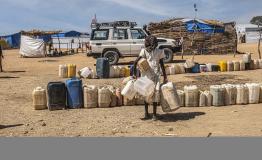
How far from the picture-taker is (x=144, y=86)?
10227mm

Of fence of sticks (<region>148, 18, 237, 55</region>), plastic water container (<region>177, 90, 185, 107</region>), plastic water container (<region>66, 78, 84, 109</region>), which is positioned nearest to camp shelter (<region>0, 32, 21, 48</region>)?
fence of sticks (<region>148, 18, 237, 55</region>)

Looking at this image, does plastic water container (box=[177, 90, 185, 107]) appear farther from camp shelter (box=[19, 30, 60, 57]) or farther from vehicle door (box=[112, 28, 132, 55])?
camp shelter (box=[19, 30, 60, 57])

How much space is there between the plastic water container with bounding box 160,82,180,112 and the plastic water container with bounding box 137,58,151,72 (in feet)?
1.71

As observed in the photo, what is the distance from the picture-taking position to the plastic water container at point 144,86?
1022 centimetres

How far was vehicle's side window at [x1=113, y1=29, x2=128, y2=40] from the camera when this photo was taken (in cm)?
2627

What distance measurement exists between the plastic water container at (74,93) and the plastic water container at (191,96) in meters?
2.60

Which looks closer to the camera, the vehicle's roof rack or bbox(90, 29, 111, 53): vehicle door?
bbox(90, 29, 111, 53): vehicle door

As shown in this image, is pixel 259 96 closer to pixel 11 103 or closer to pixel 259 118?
pixel 259 118

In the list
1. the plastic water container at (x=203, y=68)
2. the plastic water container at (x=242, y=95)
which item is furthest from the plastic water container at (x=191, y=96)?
the plastic water container at (x=203, y=68)

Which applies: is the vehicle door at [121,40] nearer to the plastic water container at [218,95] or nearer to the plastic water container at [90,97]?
the plastic water container at [90,97]

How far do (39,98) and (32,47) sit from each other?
30.7 m

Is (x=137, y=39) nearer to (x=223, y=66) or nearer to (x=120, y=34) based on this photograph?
(x=120, y=34)

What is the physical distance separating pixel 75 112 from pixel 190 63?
32.8ft

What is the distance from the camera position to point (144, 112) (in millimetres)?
11508
